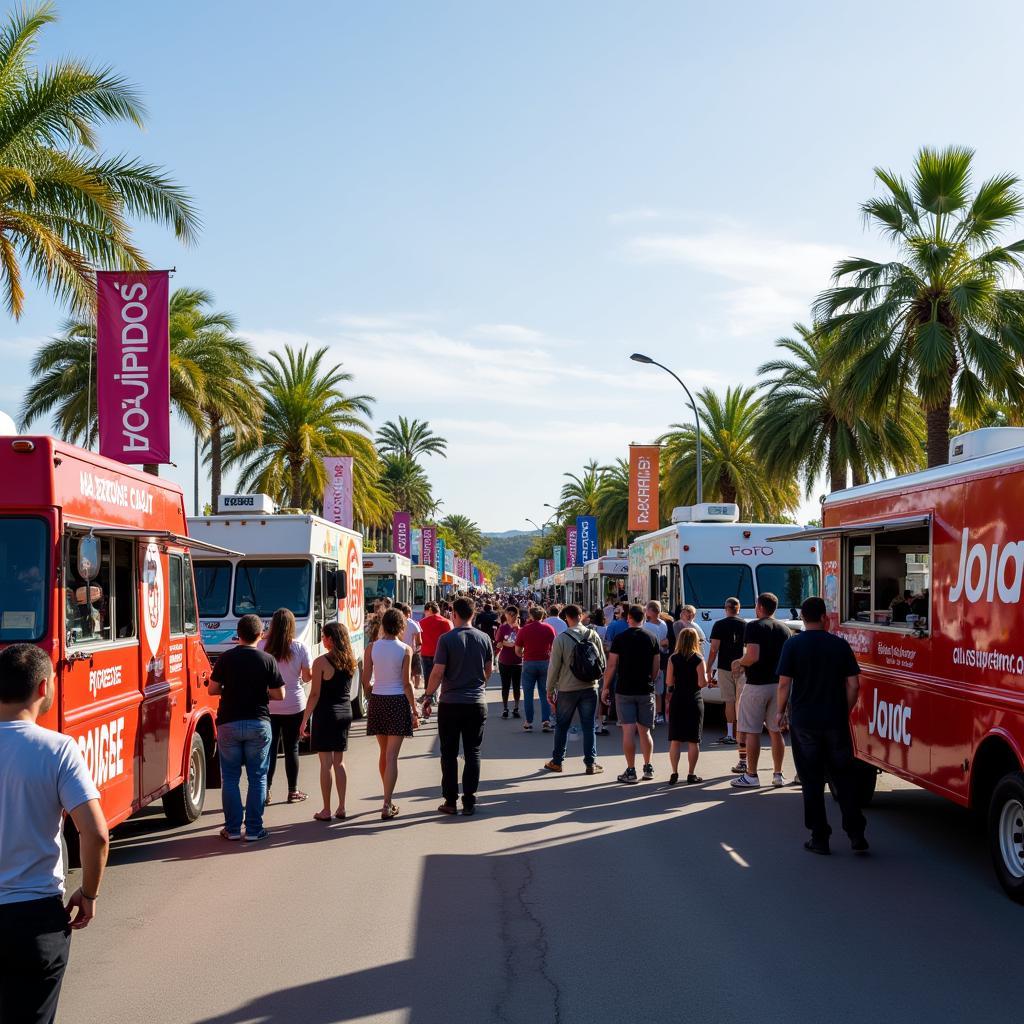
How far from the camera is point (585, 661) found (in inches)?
481

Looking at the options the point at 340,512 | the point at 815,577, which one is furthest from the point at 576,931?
the point at 340,512

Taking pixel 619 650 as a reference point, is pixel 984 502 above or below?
above

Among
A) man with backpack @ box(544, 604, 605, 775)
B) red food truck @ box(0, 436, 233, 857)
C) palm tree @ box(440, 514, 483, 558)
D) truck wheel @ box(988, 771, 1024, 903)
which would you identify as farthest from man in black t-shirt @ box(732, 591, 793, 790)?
palm tree @ box(440, 514, 483, 558)

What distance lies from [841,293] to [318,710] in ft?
51.9

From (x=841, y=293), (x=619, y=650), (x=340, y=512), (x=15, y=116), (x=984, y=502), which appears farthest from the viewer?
(x=340, y=512)

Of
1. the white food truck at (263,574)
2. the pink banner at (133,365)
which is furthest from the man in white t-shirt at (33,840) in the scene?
the pink banner at (133,365)

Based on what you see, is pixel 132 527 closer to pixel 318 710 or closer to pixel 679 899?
pixel 318 710

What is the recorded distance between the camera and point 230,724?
9211 mm

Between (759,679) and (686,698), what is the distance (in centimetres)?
76

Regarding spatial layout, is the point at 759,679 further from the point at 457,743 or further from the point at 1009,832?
the point at 1009,832

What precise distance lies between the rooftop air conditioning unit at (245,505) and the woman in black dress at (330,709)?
227 inches

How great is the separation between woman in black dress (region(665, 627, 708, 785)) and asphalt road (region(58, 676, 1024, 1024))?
1.11 m

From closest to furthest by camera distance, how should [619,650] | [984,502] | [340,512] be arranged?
[984,502] → [619,650] → [340,512]

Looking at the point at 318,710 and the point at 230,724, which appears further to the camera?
the point at 318,710
